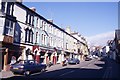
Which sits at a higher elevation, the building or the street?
the building

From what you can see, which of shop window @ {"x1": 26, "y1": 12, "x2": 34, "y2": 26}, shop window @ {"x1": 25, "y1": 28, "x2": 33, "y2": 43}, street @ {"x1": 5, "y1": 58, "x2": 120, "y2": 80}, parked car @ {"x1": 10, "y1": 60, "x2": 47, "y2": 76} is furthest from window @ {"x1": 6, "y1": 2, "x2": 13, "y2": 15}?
street @ {"x1": 5, "y1": 58, "x2": 120, "y2": 80}

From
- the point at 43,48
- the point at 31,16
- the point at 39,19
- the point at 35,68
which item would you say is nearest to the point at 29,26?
the point at 31,16

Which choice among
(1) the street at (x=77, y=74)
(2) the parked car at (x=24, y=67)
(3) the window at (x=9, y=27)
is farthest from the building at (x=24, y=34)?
(1) the street at (x=77, y=74)

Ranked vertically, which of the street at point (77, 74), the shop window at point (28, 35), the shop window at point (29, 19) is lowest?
the street at point (77, 74)

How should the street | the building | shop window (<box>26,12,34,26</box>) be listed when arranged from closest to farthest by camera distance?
1. the street
2. the building
3. shop window (<box>26,12,34,26</box>)

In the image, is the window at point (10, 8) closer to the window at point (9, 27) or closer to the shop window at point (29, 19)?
the window at point (9, 27)

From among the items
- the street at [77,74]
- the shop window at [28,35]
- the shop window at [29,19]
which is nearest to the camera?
the street at [77,74]

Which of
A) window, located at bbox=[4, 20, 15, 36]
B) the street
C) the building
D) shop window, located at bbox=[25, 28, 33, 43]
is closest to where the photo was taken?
the street

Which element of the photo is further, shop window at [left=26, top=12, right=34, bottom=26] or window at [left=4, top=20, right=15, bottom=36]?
shop window at [left=26, top=12, right=34, bottom=26]

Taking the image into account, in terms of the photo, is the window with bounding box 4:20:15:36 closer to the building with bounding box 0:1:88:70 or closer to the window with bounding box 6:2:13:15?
the building with bounding box 0:1:88:70

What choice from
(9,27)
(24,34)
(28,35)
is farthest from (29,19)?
(9,27)

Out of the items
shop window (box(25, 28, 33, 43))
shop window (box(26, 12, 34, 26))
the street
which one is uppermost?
shop window (box(26, 12, 34, 26))

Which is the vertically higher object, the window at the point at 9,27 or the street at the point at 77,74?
the window at the point at 9,27

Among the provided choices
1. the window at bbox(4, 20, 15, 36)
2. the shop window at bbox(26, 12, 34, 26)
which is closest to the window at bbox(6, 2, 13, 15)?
the window at bbox(4, 20, 15, 36)
